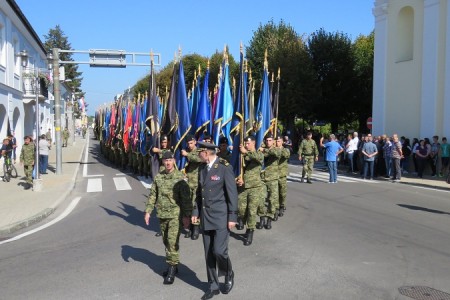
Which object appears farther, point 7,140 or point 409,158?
point 409,158

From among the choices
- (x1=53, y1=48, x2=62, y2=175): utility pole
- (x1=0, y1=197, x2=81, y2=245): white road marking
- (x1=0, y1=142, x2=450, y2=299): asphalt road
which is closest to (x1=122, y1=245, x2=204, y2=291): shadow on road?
(x1=0, y1=142, x2=450, y2=299): asphalt road

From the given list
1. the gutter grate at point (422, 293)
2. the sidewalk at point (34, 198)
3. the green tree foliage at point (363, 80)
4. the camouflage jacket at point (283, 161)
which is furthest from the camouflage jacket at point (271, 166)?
the green tree foliage at point (363, 80)

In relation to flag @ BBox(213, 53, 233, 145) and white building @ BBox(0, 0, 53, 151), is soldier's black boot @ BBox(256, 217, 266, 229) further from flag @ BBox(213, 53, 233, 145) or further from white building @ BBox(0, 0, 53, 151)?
white building @ BBox(0, 0, 53, 151)

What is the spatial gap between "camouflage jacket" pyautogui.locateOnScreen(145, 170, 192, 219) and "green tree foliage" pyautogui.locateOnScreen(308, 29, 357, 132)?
30.2 meters

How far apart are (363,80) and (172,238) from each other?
3294 cm

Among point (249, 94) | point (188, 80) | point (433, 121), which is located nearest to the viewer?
point (249, 94)

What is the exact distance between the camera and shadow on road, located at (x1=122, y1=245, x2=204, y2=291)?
5.67m

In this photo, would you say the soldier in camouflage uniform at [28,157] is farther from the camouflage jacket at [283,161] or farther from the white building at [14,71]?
the camouflage jacket at [283,161]

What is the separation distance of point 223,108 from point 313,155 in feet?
20.2

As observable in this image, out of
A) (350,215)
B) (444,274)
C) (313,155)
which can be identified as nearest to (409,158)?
(313,155)

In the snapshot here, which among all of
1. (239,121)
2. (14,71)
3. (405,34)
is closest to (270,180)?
(239,121)

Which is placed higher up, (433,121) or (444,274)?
(433,121)

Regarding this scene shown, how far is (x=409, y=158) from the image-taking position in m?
20.6

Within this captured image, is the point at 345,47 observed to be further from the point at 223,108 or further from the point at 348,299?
the point at 348,299
